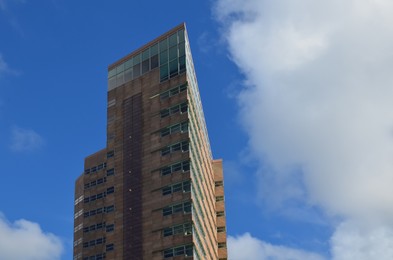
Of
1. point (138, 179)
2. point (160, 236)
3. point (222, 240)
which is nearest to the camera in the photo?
point (160, 236)

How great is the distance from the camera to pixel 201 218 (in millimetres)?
104250

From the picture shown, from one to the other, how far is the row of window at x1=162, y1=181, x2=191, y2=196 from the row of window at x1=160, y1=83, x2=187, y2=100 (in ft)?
56.3

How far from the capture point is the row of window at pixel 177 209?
94438mm

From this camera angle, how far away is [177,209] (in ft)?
312

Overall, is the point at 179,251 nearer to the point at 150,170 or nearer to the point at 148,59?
the point at 150,170

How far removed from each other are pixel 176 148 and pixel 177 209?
10915 millimetres

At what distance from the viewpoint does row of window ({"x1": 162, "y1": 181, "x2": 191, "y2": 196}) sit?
95938mm

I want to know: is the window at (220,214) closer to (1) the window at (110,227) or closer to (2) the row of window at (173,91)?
(1) the window at (110,227)

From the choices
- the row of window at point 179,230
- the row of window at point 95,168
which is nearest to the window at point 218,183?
the row of window at point 95,168

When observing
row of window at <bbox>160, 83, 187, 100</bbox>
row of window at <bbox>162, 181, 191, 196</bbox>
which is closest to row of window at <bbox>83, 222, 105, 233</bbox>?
row of window at <bbox>162, 181, 191, 196</bbox>

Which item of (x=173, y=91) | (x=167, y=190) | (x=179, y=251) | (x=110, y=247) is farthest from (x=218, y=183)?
(x=179, y=251)

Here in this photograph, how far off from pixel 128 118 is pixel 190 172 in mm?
19227

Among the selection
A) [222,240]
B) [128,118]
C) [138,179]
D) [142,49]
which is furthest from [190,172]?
[222,240]

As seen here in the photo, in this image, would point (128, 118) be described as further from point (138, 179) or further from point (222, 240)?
point (222, 240)
